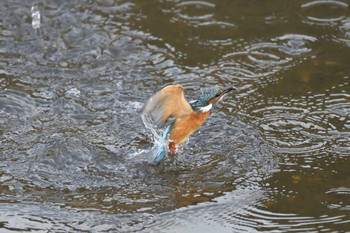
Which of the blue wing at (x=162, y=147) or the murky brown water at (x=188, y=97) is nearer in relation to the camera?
the murky brown water at (x=188, y=97)

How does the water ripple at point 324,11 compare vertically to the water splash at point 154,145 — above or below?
above

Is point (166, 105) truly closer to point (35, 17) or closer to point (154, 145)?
point (154, 145)

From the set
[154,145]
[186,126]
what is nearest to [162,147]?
[154,145]

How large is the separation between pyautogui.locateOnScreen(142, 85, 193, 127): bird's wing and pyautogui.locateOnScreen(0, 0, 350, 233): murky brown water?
0.39m

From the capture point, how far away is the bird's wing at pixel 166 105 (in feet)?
18.9

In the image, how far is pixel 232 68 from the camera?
25.1 feet

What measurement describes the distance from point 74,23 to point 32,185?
3539 millimetres

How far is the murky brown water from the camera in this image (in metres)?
5.27

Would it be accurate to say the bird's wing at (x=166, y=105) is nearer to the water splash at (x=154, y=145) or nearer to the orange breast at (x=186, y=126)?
the orange breast at (x=186, y=126)

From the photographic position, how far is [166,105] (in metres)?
5.93

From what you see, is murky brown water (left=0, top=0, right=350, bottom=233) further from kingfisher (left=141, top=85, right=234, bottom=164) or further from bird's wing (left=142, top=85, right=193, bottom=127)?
bird's wing (left=142, top=85, right=193, bottom=127)

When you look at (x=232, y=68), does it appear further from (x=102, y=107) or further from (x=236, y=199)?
(x=236, y=199)

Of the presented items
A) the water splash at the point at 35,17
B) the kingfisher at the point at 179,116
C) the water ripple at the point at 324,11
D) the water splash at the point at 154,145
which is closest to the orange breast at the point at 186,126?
the kingfisher at the point at 179,116

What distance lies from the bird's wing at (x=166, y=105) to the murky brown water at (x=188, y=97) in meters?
0.39
